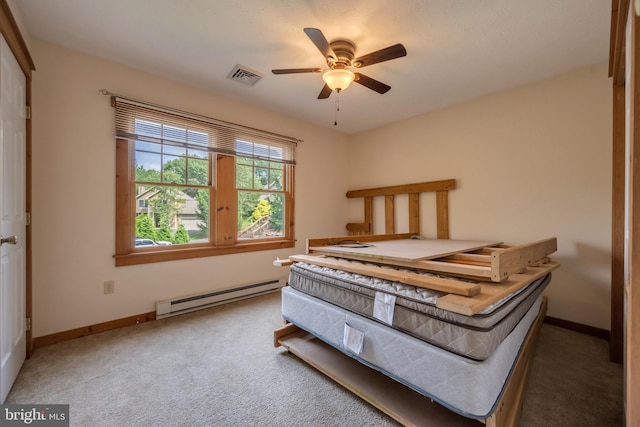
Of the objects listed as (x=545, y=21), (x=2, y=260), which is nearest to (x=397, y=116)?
(x=545, y=21)

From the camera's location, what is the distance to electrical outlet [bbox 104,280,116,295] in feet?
8.12

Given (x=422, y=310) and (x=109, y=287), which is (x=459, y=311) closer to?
(x=422, y=310)

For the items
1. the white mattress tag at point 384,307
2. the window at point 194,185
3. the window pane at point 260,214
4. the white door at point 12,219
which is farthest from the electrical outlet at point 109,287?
the white mattress tag at point 384,307

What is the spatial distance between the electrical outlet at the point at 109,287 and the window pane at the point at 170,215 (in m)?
0.40

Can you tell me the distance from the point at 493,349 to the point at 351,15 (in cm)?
216

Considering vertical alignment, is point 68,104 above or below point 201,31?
below

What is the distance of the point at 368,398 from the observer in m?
1.47

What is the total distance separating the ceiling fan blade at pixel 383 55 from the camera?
1.77 meters

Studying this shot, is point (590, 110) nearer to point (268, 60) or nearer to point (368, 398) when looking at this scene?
point (268, 60)

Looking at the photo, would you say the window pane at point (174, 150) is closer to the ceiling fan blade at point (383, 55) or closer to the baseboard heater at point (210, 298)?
the baseboard heater at point (210, 298)

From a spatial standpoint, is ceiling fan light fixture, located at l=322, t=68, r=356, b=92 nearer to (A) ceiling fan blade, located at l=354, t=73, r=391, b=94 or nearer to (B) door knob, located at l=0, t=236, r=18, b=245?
(A) ceiling fan blade, located at l=354, t=73, r=391, b=94

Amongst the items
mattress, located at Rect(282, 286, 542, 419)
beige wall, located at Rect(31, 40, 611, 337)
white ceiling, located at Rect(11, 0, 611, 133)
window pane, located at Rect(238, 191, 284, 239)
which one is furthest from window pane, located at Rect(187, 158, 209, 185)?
mattress, located at Rect(282, 286, 542, 419)

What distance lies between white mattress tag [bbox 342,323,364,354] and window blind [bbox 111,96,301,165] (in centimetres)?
253

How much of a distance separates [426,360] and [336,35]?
88.3 inches
